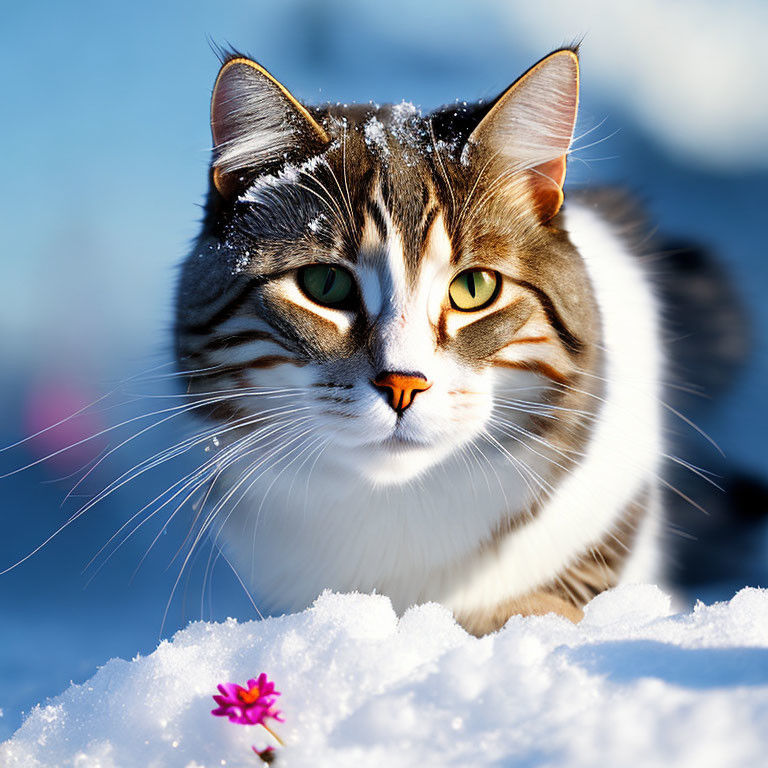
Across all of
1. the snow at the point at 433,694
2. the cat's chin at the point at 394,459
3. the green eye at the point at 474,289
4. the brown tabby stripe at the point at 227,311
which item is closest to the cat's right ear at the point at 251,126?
the brown tabby stripe at the point at 227,311

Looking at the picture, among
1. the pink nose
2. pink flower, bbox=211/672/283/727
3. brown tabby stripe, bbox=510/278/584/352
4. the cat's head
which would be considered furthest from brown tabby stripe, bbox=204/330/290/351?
pink flower, bbox=211/672/283/727

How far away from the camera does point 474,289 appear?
83 centimetres

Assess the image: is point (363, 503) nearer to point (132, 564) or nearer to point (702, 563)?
point (132, 564)

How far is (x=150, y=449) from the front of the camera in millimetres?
887

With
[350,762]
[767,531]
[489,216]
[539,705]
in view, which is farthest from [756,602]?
[767,531]

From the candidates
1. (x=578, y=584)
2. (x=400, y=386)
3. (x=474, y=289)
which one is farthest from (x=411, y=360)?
(x=578, y=584)

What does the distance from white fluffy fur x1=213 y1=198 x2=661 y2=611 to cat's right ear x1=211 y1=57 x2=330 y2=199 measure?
0.16 meters

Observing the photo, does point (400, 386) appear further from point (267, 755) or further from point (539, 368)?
point (267, 755)

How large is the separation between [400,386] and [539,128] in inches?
13.8

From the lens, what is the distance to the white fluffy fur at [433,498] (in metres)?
0.78

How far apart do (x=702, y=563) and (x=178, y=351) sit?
78cm

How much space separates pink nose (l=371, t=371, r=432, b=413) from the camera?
2.35 feet

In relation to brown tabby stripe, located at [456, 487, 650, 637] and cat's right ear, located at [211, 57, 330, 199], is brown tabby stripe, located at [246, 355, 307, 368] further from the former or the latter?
brown tabby stripe, located at [456, 487, 650, 637]

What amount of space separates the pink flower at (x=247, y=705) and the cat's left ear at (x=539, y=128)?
0.60 metres
